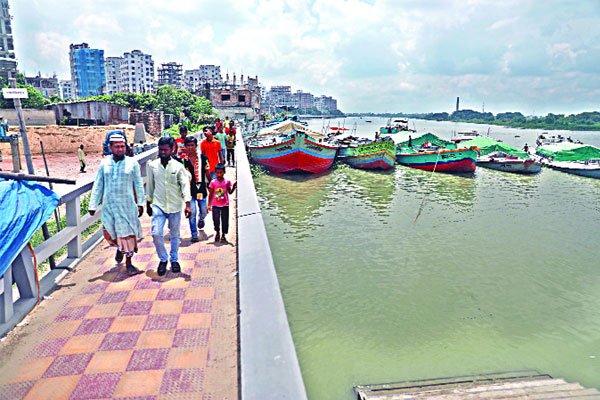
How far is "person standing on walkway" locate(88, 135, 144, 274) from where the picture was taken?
4238 millimetres

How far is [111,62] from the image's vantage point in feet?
424

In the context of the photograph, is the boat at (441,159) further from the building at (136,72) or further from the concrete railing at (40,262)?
the building at (136,72)

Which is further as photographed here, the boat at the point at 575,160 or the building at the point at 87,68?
the building at the point at 87,68

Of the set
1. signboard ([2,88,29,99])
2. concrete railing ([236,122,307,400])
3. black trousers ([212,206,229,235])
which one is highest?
signboard ([2,88,29,99])

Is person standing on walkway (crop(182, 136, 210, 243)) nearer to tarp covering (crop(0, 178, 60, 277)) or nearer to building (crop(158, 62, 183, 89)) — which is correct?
tarp covering (crop(0, 178, 60, 277))

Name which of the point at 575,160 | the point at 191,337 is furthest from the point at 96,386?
the point at 575,160

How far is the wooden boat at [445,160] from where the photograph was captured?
24.5m

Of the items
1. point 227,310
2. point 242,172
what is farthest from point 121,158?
point 242,172

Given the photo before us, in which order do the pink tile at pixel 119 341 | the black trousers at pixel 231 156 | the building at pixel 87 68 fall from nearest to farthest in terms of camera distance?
the pink tile at pixel 119 341 < the black trousers at pixel 231 156 < the building at pixel 87 68

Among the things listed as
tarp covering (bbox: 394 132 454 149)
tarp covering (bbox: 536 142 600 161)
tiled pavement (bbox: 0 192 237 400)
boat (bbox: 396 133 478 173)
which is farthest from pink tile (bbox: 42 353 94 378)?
tarp covering (bbox: 536 142 600 161)

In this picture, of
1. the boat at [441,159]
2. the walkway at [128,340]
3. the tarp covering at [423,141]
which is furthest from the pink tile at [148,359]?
the tarp covering at [423,141]

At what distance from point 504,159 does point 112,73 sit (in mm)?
136195

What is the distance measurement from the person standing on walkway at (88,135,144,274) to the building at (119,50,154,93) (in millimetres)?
125419

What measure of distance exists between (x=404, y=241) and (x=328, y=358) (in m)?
6.37
